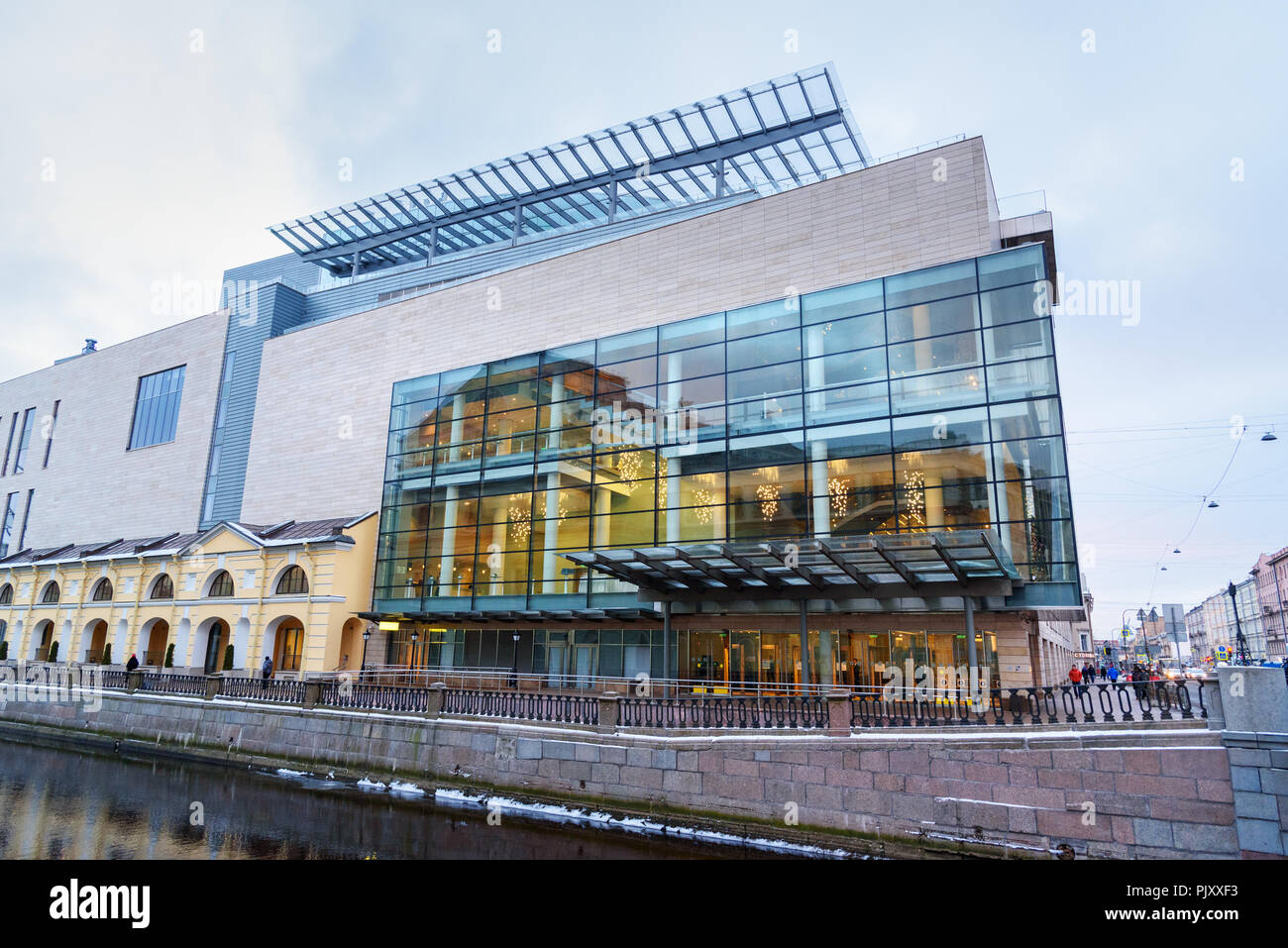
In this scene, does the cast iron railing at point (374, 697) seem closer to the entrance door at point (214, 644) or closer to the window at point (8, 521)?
the entrance door at point (214, 644)

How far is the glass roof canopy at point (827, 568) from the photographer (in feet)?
62.5

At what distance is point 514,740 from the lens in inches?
776

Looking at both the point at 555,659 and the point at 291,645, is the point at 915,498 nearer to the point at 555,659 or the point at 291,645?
the point at 555,659

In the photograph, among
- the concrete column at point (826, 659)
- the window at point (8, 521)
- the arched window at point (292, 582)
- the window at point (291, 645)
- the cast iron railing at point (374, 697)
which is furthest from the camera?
the window at point (8, 521)

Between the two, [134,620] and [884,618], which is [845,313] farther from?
[134,620]

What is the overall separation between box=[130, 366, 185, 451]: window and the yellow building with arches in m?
8.86

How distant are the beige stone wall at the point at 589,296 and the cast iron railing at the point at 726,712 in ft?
52.4

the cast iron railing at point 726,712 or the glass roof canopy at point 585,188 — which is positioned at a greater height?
the glass roof canopy at point 585,188

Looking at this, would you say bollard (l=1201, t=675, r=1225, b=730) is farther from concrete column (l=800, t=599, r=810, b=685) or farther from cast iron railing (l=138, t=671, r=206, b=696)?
cast iron railing (l=138, t=671, r=206, b=696)

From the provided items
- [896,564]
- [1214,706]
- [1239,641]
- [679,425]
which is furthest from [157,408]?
[1239,641]

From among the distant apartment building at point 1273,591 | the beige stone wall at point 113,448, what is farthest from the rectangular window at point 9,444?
the distant apartment building at point 1273,591

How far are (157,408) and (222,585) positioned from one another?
2202cm

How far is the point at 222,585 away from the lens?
37.6m

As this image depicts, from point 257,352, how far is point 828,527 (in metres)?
39.2
